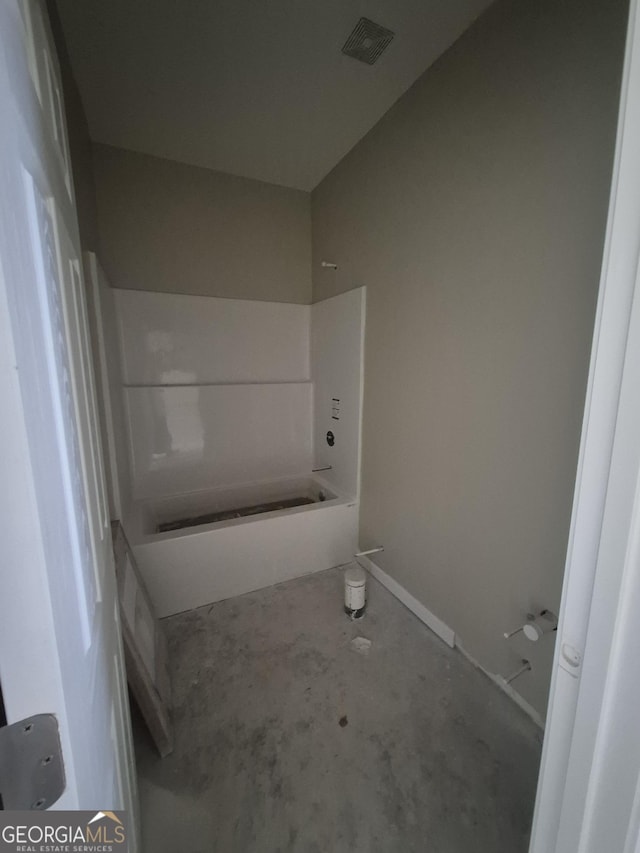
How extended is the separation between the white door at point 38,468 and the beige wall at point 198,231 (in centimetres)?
206

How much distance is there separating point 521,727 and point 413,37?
2.97m

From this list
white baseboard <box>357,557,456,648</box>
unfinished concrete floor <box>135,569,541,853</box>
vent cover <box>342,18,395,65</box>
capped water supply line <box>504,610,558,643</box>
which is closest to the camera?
unfinished concrete floor <box>135,569,541,853</box>

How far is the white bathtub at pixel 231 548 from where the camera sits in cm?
189

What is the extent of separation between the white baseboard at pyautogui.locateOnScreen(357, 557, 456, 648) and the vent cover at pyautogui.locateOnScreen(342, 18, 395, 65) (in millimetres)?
2785

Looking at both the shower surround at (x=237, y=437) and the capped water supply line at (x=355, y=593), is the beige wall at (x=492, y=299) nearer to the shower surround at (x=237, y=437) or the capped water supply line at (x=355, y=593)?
the capped water supply line at (x=355, y=593)

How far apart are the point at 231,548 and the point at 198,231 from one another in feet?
7.55

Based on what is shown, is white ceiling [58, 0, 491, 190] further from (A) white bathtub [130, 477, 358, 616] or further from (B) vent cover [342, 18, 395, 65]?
(A) white bathtub [130, 477, 358, 616]

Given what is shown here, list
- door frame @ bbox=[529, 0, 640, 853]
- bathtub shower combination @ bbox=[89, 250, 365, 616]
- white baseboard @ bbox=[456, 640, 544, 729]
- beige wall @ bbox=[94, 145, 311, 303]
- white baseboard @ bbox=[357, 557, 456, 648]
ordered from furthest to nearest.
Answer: beige wall @ bbox=[94, 145, 311, 303], bathtub shower combination @ bbox=[89, 250, 365, 616], white baseboard @ bbox=[357, 557, 456, 648], white baseboard @ bbox=[456, 640, 544, 729], door frame @ bbox=[529, 0, 640, 853]

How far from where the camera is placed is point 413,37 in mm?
1474

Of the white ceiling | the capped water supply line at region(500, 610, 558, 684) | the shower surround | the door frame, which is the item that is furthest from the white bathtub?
the white ceiling

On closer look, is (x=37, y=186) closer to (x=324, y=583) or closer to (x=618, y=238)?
(x=618, y=238)

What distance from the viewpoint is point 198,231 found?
8.20 feet

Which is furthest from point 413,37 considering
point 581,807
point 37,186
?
point 581,807

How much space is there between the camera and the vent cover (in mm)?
1440
